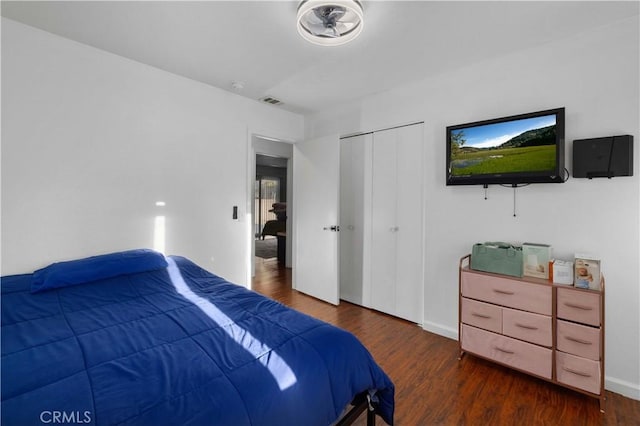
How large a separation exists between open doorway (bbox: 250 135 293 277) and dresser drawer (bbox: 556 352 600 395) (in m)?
3.20

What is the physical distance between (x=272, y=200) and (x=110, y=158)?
21.7 ft

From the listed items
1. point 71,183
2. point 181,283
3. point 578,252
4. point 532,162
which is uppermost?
point 532,162

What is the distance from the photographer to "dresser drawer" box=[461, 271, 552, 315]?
202 cm

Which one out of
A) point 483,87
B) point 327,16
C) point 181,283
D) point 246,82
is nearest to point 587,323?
point 483,87

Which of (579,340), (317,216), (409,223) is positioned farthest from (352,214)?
(579,340)

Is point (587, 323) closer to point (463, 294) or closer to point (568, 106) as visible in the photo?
point (463, 294)

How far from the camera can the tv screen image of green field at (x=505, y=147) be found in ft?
7.11

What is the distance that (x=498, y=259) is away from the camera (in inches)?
88.5

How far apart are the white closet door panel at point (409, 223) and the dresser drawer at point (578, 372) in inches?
49.1

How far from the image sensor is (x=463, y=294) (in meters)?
2.39

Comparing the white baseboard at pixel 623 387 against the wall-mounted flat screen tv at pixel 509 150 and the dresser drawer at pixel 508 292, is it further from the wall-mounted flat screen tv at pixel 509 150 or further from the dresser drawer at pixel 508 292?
the wall-mounted flat screen tv at pixel 509 150

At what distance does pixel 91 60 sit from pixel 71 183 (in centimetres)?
105

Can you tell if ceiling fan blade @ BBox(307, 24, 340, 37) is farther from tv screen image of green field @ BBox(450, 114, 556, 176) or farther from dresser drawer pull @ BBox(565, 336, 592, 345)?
dresser drawer pull @ BBox(565, 336, 592, 345)

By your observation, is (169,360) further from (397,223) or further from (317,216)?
(317,216)
